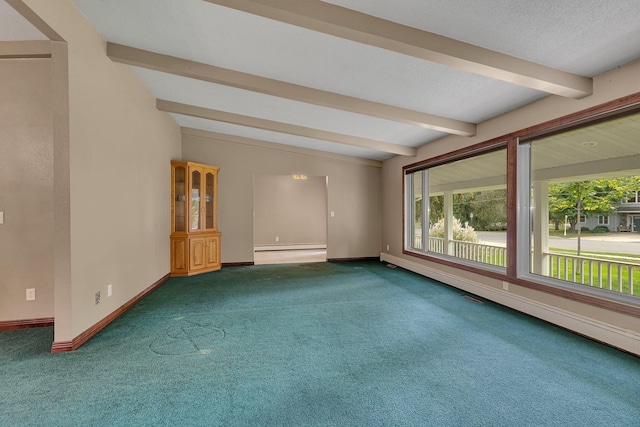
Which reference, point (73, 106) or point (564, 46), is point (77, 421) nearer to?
point (73, 106)

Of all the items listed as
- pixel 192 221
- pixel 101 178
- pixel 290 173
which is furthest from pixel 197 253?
pixel 101 178

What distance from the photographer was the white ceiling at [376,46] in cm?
205

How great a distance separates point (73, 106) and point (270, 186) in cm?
717

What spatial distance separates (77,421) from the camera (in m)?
1.66

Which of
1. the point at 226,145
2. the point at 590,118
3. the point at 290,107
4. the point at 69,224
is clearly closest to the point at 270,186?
the point at 226,145

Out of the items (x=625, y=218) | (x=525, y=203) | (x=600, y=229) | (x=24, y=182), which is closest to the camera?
(x=625, y=218)

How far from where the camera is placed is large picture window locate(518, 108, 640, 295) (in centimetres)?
285

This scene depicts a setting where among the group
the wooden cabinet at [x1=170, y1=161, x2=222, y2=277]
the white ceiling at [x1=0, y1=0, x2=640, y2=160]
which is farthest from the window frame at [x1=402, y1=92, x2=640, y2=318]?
the wooden cabinet at [x1=170, y1=161, x2=222, y2=277]

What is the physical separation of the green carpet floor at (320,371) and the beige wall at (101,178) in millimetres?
450

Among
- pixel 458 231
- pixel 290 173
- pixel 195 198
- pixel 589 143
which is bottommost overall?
pixel 458 231

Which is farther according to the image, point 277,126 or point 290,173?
point 290,173

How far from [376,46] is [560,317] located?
10.7 feet

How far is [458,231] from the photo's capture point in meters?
5.62

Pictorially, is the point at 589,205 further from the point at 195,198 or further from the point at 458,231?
the point at 195,198
